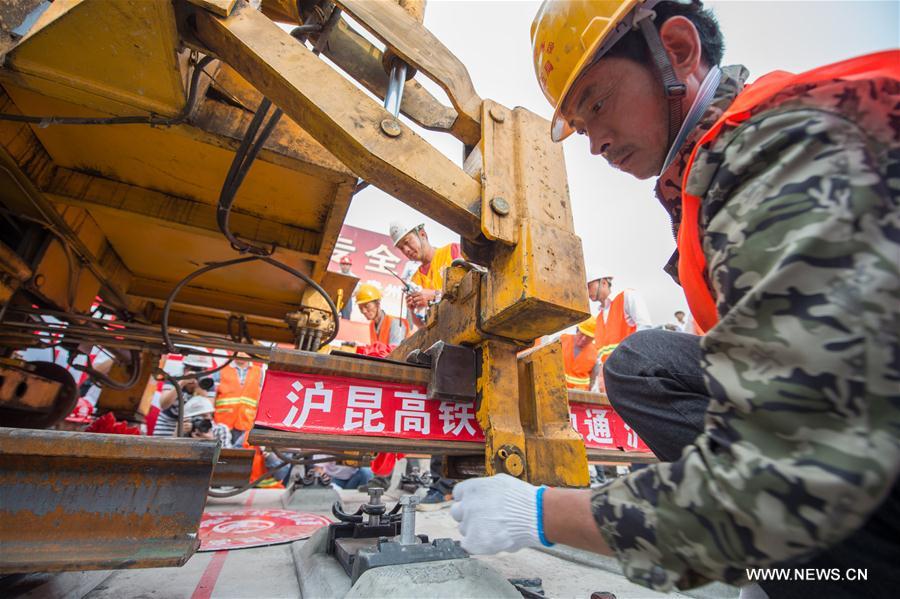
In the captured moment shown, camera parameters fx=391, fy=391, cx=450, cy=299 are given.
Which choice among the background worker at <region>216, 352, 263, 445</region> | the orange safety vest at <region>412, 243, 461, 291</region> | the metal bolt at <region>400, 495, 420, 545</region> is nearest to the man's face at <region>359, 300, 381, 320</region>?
the orange safety vest at <region>412, 243, 461, 291</region>

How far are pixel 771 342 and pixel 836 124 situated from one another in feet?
1.16

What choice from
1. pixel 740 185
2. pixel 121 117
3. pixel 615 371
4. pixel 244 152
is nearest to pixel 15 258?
pixel 121 117

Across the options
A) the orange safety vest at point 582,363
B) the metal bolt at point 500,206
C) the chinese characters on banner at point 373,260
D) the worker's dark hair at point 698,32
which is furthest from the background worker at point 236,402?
the worker's dark hair at point 698,32

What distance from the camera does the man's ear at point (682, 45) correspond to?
110cm

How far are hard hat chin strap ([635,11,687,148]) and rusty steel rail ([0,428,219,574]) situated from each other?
5.47ft

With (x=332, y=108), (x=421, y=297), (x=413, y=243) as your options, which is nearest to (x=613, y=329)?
(x=413, y=243)

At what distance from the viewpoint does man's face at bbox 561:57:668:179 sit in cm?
114

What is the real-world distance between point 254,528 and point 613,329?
4.90m

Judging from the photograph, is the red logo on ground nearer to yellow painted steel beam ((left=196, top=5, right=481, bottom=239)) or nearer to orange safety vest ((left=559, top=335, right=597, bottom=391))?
yellow painted steel beam ((left=196, top=5, right=481, bottom=239))

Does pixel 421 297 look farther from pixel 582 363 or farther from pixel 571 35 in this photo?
pixel 582 363

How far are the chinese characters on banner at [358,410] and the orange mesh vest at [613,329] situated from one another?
4.45 m

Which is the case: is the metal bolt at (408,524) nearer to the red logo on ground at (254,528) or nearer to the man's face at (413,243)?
the red logo on ground at (254,528)

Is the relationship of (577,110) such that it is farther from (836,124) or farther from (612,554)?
(612,554)

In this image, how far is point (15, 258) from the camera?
2.05 meters
